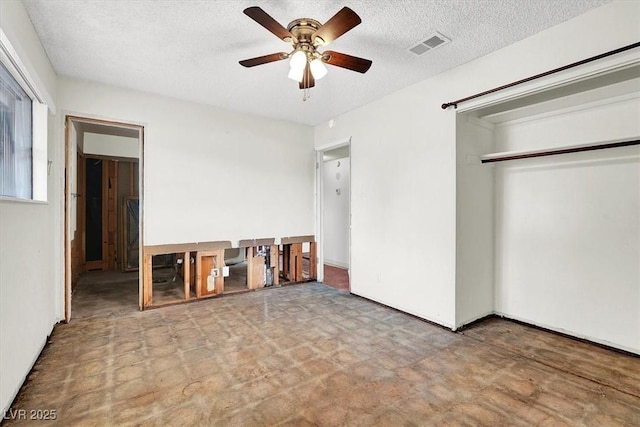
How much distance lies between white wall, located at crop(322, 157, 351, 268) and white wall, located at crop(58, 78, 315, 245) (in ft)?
4.33

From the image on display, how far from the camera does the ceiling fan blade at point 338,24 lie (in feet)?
5.94

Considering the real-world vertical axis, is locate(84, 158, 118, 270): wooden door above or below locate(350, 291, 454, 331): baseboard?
above

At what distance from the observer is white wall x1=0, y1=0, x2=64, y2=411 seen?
1.83 meters

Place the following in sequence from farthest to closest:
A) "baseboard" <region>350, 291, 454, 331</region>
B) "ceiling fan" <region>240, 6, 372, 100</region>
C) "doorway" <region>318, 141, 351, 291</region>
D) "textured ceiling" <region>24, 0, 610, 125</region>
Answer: "doorway" <region>318, 141, 351, 291</region>
"baseboard" <region>350, 291, 454, 331</region>
"textured ceiling" <region>24, 0, 610, 125</region>
"ceiling fan" <region>240, 6, 372, 100</region>

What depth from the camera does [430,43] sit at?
8.54 ft

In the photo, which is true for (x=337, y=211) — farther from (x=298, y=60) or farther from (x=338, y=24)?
(x=338, y=24)

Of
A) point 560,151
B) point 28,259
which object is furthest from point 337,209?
point 28,259

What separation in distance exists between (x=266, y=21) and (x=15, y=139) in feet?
6.92

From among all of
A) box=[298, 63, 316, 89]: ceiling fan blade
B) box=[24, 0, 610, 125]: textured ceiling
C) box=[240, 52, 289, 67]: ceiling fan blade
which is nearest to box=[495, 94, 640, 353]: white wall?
box=[24, 0, 610, 125]: textured ceiling

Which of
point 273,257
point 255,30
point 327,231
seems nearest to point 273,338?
point 273,257

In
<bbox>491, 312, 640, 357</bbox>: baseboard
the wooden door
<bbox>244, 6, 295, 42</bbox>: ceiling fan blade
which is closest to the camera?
<bbox>244, 6, 295, 42</bbox>: ceiling fan blade

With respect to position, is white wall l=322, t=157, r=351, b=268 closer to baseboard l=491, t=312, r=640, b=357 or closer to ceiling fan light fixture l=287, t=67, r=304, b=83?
baseboard l=491, t=312, r=640, b=357

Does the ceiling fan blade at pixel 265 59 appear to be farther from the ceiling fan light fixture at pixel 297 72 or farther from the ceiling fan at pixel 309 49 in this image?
the ceiling fan light fixture at pixel 297 72

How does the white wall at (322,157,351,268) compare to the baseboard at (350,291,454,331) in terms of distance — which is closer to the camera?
the baseboard at (350,291,454,331)
